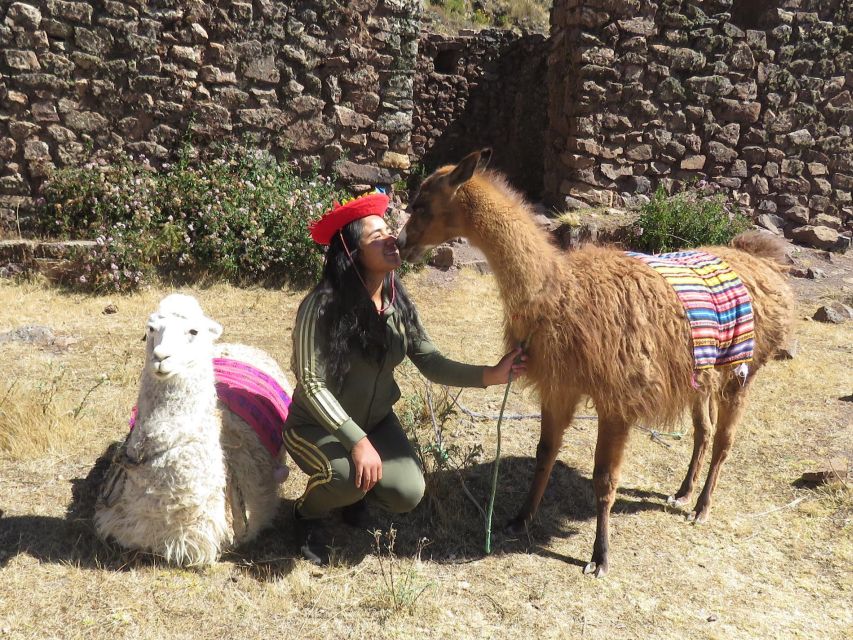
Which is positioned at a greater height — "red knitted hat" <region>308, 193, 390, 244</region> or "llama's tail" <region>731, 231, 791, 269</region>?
"red knitted hat" <region>308, 193, 390, 244</region>

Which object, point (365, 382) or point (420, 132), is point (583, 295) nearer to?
point (365, 382)

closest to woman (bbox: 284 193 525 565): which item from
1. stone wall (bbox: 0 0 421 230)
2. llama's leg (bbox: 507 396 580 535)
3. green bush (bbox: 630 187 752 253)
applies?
llama's leg (bbox: 507 396 580 535)

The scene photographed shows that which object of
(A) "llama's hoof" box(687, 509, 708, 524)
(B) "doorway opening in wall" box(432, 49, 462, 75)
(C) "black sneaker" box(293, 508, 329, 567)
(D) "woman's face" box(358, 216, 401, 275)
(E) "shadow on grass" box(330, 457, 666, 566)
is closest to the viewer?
(D) "woman's face" box(358, 216, 401, 275)

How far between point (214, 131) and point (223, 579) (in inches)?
209

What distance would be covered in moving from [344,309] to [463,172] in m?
0.73

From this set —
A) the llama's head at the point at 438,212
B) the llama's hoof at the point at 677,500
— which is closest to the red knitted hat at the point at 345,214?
the llama's head at the point at 438,212

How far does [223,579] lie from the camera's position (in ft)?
8.97

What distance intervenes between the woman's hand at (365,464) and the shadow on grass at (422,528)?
0.46 meters

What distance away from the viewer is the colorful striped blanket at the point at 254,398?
315cm

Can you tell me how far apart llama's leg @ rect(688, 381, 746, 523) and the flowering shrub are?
4.26 m

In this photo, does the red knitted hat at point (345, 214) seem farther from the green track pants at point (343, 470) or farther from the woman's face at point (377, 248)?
the green track pants at point (343, 470)

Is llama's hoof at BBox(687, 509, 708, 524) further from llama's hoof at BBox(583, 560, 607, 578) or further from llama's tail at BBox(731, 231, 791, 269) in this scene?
llama's tail at BBox(731, 231, 791, 269)

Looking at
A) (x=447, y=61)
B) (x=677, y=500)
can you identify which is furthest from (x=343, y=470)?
(x=447, y=61)

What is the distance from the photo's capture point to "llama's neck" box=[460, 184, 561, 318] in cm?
271
